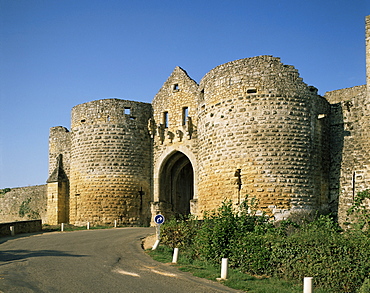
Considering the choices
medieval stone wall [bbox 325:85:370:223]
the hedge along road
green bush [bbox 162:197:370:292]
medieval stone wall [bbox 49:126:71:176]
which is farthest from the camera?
medieval stone wall [bbox 49:126:71:176]

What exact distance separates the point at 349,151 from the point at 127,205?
40.3 ft

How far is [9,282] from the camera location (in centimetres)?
1111

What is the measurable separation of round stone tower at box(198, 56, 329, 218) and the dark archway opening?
20.8 ft

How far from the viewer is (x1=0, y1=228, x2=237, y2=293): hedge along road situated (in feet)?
35.2

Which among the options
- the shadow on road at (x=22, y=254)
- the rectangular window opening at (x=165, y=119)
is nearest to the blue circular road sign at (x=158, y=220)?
the shadow on road at (x=22, y=254)

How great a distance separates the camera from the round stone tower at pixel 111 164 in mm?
26219

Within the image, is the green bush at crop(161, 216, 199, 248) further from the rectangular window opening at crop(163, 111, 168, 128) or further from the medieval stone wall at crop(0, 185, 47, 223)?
the medieval stone wall at crop(0, 185, 47, 223)

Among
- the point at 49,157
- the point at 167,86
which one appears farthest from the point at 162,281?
the point at 49,157

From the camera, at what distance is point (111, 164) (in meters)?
26.3

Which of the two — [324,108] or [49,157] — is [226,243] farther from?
[49,157]

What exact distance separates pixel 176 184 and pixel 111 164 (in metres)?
4.25

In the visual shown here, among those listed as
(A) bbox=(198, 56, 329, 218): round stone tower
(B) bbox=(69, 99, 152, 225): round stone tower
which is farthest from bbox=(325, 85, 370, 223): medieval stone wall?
(B) bbox=(69, 99, 152, 225): round stone tower

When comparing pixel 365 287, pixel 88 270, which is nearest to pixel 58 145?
pixel 88 270

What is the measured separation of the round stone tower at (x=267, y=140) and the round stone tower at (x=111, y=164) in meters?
6.65
